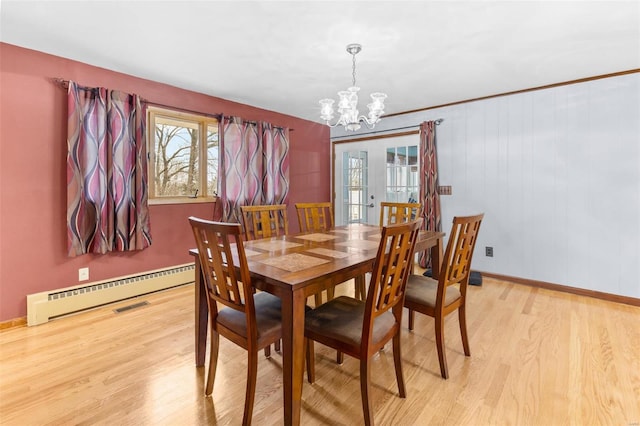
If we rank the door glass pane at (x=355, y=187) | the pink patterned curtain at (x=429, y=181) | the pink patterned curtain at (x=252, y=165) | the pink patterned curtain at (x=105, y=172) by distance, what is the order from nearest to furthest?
the pink patterned curtain at (x=105, y=172) → the pink patterned curtain at (x=252, y=165) → the pink patterned curtain at (x=429, y=181) → the door glass pane at (x=355, y=187)

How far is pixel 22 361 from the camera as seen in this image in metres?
2.08

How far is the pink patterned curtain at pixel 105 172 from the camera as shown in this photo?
9.02ft

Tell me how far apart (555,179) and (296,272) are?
3396mm

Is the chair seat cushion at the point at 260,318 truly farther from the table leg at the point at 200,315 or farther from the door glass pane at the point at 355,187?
the door glass pane at the point at 355,187

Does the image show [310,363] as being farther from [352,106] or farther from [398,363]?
[352,106]

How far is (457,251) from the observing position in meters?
1.89

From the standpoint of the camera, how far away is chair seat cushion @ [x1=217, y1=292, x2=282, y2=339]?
5.15ft

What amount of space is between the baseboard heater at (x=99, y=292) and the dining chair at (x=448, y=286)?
2616 mm

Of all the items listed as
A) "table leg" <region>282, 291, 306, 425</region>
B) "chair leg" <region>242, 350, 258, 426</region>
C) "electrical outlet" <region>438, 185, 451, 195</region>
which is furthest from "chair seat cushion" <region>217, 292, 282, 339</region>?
"electrical outlet" <region>438, 185, 451, 195</region>

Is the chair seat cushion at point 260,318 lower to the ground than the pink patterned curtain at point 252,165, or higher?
lower

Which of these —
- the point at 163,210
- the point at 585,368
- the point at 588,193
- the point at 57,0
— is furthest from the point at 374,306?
the point at 588,193

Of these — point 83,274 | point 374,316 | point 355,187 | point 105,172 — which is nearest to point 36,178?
point 105,172

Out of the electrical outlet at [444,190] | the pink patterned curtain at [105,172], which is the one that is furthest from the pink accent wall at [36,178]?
the electrical outlet at [444,190]

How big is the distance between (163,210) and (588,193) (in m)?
4.52
